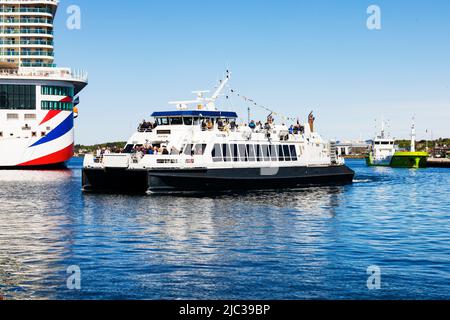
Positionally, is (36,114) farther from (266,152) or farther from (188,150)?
(188,150)

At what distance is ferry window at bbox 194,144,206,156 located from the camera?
46906mm

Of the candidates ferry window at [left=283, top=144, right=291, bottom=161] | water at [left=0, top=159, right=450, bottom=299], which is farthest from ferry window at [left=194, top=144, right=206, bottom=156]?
ferry window at [left=283, top=144, right=291, bottom=161]

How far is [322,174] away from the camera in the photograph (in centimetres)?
5994

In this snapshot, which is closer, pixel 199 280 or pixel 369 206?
pixel 199 280

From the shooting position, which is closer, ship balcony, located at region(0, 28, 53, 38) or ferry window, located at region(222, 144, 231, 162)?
ferry window, located at region(222, 144, 231, 162)

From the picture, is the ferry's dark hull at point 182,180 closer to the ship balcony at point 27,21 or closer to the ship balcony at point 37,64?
the ship balcony at point 37,64

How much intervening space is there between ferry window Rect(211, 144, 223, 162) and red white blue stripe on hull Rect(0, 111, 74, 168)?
5703cm

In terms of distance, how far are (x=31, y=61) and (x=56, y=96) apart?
17.7 meters

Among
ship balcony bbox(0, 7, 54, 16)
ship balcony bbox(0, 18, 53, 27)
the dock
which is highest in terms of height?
ship balcony bbox(0, 7, 54, 16)

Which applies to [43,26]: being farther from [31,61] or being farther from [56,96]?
[56,96]

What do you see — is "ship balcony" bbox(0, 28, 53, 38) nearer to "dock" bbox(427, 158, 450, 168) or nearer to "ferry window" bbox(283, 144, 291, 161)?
"ferry window" bbox(283, 144, 291, 161)

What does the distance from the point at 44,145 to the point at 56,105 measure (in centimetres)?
776

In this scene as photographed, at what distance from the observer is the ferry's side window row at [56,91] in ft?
337
